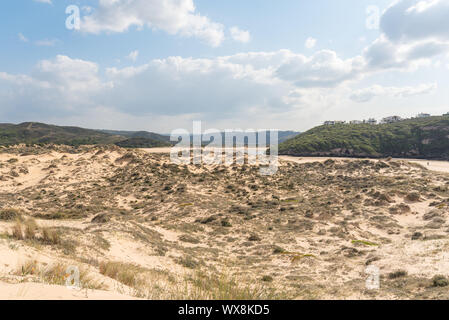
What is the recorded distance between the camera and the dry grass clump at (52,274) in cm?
528

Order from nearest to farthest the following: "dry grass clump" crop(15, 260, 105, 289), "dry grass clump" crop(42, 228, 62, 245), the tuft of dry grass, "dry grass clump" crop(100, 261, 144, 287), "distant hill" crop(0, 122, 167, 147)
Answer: "dry grass clump" crop(15, 260, 105, 289) < "dry grass clump" crop(100, 261, 144, 287) < the tuft of dry grass < "dry grass clump" crop(42, 228, 62, 245) < "distant hill" crop(0, 122, 167, 147)

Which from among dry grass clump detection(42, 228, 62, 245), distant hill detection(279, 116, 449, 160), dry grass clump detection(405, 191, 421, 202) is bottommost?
dry grass clump detection(405, 191, 421, 202)

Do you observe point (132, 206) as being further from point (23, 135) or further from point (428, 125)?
point (23, 135)

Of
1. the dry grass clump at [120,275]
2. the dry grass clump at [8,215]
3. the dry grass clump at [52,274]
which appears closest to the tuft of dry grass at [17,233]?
the dry grass clump at [52,274]

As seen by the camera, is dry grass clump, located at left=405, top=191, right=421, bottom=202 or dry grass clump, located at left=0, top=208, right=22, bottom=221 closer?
dry grass clump, located at left=0, top=208, right=22, bottom=221

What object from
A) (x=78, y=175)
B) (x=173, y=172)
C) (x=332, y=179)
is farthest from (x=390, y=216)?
(x=78, y=175)

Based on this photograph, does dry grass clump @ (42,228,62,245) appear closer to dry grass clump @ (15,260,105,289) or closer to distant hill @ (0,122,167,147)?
dry grass clump @ (15,260,105,289)

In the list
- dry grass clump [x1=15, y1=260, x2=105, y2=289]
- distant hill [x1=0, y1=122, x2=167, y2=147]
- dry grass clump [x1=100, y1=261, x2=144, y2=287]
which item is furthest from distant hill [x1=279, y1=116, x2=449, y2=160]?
dry grass clump [x1=15, y1=260, x2=105, y2=289]

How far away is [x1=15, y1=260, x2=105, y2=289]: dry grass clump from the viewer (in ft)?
17.3

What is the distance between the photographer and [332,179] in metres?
36.6

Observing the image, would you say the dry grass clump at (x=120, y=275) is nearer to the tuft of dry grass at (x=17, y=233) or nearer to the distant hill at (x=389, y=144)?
the tuft of dry grass at (x=17, y=233)
